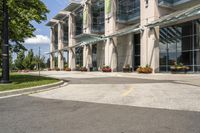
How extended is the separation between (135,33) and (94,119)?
122 feet

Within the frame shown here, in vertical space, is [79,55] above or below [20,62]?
above

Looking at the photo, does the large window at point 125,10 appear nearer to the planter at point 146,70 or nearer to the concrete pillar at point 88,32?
the concrete pillar at point 88,32

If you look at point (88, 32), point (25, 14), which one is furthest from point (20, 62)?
point (25, 14)

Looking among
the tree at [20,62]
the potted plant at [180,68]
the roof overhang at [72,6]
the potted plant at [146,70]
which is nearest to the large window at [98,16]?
the roof overhang at [72,6]

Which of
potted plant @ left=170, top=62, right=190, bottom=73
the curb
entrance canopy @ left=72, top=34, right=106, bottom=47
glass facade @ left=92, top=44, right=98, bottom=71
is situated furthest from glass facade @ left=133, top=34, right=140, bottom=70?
the curb

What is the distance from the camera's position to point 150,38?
34094 millimetres

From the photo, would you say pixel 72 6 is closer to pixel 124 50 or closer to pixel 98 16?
pixel 98 16

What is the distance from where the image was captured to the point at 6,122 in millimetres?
6465

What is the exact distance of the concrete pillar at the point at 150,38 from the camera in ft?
110

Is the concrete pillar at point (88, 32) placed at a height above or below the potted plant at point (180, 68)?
above

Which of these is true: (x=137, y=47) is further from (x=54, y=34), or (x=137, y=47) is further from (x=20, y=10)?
(x=54, y=34)

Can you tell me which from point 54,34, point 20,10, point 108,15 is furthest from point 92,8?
point 20,10

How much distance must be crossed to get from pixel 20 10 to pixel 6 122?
1380cm

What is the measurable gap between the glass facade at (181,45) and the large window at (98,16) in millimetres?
19617
